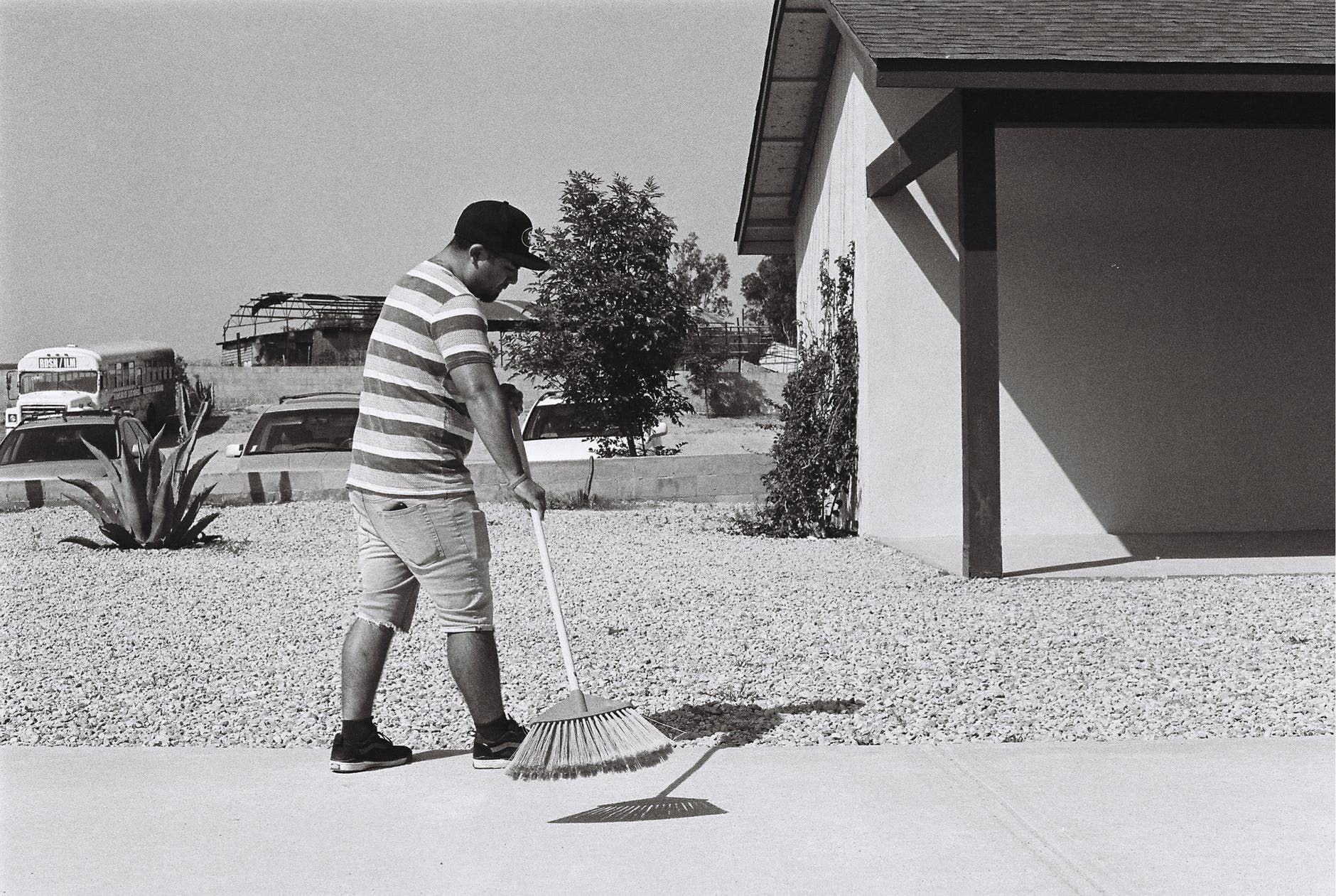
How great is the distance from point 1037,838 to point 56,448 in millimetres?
13813

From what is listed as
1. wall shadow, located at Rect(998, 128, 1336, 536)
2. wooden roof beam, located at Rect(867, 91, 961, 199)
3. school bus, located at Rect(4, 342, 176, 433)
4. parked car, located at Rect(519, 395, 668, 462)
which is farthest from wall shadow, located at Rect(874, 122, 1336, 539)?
school bus, located at Rect(4, 342, 176, 433)

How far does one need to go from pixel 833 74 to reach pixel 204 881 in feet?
36.0

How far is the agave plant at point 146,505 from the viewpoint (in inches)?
397

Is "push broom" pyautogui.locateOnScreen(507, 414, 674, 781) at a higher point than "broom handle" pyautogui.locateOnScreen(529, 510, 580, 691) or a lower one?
lower

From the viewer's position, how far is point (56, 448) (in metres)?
15.1

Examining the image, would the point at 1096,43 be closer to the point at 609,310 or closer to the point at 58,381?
the point at 609,310

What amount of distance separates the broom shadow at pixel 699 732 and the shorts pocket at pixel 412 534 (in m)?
0.96

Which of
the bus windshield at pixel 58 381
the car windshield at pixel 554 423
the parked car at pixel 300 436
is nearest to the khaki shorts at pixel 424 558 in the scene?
the parked car at pixel 300 436

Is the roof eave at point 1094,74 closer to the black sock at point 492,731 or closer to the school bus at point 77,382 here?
Answer: the black sock at point 492,731

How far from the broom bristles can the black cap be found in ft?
4.89

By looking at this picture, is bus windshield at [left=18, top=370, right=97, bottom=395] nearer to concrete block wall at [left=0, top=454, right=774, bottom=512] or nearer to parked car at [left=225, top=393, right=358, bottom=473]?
Answer: parked car at [left=225, top=393, right=358, bottom=473]

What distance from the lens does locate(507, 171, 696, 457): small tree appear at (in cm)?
1661

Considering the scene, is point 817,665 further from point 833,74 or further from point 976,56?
point 833,74

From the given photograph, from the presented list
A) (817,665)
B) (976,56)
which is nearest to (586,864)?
(817,665)
